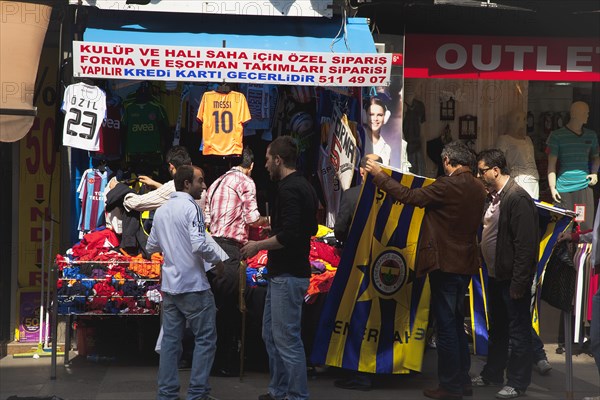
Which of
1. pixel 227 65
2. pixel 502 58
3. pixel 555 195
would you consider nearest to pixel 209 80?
pixel 227 65

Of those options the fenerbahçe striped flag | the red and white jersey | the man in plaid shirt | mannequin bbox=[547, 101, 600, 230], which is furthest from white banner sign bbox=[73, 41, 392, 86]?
mannequin bbox=[547, 101, 600, 230]

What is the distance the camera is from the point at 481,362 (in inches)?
365

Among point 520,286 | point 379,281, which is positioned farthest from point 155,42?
point 520,286

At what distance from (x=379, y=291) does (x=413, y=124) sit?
10.9ft

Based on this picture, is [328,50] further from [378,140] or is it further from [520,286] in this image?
[520,286]

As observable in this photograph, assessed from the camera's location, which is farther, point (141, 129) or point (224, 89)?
point (141, 129)

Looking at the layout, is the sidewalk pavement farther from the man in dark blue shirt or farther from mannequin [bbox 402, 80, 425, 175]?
mannequin [bbox 402, 80, 425, 175]

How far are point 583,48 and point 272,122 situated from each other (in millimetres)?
3590

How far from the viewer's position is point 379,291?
26.1ft

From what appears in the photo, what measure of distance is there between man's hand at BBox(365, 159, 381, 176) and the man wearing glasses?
98 centimetres

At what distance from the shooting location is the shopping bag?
7.69 meters

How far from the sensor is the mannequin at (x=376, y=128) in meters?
9.83

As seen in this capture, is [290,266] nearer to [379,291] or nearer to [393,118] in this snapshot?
[379,291]

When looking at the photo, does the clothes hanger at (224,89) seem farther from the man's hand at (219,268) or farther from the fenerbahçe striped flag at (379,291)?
the man's hand at (219,268)
